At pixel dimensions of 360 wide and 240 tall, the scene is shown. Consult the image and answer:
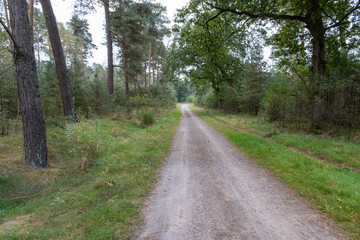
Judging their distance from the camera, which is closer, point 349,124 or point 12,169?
point 12,169

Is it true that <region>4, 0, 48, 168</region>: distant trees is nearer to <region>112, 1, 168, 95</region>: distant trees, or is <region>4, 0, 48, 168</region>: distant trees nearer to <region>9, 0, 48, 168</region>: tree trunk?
<region>9, 0, 48, 168</region>: tree trunk

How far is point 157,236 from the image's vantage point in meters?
2.47

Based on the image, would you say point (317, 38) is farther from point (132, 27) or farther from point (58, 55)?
point (58, 55)

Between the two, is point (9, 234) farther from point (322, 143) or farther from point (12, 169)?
point (322, 143)

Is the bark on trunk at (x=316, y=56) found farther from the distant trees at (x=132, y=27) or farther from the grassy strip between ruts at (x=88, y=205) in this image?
the distant trees at (x=132, y=27)

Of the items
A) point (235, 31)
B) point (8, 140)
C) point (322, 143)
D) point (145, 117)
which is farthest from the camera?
point (145, 117)

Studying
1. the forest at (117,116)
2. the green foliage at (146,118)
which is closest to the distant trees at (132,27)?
the forest at (117,116)

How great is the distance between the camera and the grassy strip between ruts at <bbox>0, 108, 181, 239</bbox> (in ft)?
8.43

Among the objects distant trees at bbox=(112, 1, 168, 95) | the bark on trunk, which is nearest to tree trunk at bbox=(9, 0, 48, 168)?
distant trees at bbox=(112, 1, 168, 95)

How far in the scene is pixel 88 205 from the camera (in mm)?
3340

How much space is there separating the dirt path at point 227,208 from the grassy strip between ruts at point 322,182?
26 centimetres

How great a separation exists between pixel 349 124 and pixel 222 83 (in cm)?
1641

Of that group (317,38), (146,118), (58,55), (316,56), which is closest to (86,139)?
(58,55)

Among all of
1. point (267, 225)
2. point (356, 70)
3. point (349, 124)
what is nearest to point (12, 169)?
point (267, 225)
